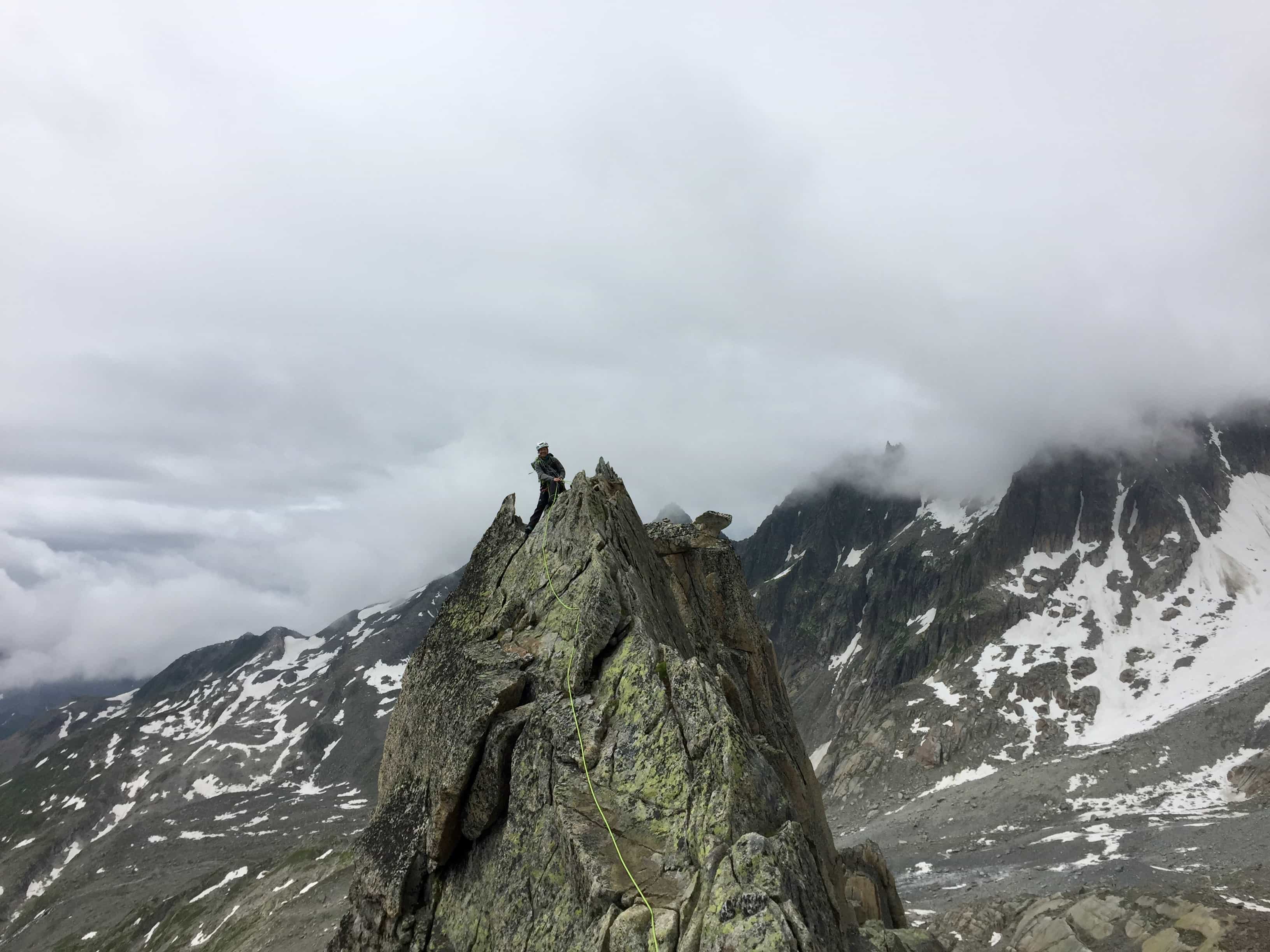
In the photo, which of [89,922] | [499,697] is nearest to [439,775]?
[499,697]

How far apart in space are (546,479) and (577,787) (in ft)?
Result: 42.6

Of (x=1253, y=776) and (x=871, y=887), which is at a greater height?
(x=871, y=887)

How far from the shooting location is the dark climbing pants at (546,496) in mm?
25750

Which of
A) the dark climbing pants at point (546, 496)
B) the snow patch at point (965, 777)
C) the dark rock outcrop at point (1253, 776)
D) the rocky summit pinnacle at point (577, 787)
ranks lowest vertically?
the dark rock outcrop at point (1253, 776)

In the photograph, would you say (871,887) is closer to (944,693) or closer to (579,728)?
(579,728)

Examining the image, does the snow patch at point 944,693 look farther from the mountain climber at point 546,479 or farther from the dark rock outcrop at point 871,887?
the mountain climber at point 546,479

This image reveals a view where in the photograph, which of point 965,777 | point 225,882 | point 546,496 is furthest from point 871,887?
point 225,882

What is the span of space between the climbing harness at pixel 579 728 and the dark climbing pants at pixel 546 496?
183 centimetres

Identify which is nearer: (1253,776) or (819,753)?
(1253,776)

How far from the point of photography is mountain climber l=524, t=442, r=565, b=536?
84.9 ft

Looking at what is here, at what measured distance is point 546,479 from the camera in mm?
26328

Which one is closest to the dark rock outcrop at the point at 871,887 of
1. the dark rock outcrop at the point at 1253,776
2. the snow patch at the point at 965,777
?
the dark rock outcrop at the point at 1253,776

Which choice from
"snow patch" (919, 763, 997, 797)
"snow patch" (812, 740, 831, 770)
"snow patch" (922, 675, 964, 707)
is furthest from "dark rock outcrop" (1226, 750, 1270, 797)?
"snow patch" (812, 740, 831, 770)

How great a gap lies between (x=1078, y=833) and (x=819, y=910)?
11339 centimetres
